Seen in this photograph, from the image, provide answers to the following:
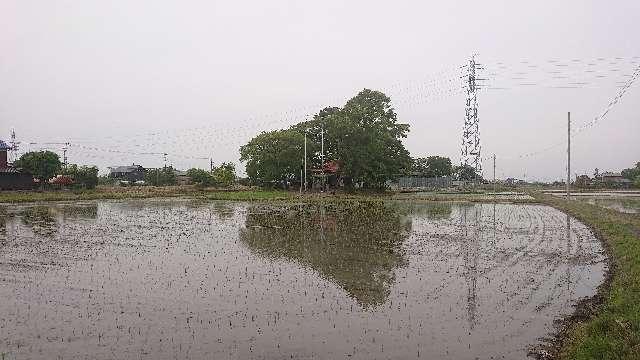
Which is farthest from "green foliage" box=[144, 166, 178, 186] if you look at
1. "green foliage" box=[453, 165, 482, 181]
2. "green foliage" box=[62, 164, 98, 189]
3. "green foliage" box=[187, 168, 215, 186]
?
"green foliage" box=[453, 165, 482, 181]

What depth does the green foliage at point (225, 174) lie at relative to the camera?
68.9 m

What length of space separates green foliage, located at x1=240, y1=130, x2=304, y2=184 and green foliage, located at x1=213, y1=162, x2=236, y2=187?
418 inches

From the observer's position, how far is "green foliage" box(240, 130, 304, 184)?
5634 centimetres

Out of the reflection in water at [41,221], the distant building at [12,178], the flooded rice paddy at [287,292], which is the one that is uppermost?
the distant building at [12,178]

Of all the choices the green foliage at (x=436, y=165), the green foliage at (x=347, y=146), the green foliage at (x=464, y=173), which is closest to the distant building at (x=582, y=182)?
the green foliage at (x=464, y=173)

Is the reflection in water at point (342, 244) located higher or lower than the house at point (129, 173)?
lower

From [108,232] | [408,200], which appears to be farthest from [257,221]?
[408,200]

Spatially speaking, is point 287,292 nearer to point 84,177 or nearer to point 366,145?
point 366,145

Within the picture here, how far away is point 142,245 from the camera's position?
697 inches

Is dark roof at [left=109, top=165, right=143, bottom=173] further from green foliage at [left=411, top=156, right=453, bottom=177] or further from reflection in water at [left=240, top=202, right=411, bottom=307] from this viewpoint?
reflection in water at [left=240, top=202, right=411, bottom=307]

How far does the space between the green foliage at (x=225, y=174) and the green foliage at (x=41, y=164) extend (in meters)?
20.0

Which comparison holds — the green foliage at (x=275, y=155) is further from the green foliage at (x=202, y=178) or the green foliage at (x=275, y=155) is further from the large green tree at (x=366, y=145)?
the green foliage at (x=202, y=178)

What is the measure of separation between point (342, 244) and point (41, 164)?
53.5m

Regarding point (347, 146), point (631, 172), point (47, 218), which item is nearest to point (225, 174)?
point (347, 146)
